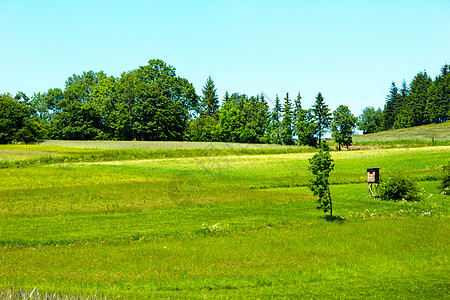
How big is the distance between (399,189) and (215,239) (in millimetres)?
23341

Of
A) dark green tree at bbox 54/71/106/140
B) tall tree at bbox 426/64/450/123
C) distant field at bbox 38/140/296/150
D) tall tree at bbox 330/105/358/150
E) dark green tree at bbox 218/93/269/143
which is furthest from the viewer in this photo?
tall tree at bbox 426/64/450/123

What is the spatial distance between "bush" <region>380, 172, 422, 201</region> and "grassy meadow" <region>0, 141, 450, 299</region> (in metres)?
2.11

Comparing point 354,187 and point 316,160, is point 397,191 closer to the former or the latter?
point 354,187

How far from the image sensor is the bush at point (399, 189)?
3934cm

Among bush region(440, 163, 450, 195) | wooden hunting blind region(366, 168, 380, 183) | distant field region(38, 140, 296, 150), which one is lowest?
bush region(440, 163, 450, 195)

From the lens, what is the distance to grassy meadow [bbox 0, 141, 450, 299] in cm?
1656

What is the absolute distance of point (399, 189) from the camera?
1572 inches

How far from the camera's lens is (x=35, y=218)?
107 ft

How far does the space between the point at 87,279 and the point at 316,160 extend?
19706 millimetres

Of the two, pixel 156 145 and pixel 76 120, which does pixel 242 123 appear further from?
pixel 156 145

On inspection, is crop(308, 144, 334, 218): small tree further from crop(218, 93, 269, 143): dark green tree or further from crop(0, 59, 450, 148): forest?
crop(218, 93, 269, 143): dark green tree

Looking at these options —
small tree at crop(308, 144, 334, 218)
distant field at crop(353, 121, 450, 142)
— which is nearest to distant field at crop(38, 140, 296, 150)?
distant field at crop(353, 121, 450, 142)

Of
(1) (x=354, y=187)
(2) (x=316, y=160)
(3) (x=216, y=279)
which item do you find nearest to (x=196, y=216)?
(2) (x=316, y=160)

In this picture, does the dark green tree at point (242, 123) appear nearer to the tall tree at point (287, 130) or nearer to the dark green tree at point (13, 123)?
the tall tree at point (287, 130)
